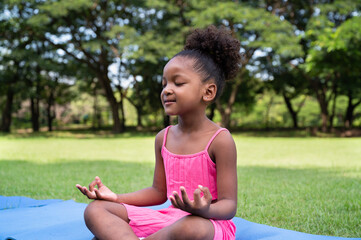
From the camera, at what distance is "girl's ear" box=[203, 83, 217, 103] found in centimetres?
197

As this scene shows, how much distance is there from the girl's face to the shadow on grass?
1687 millimetres

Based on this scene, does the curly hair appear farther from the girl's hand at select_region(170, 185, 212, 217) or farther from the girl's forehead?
the girl's hand at select_region(170, 185, 212, 217)

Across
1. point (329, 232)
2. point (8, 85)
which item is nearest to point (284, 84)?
point (8, 85)

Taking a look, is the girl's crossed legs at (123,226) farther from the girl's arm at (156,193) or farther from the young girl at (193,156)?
the girl's arm at (156,193)

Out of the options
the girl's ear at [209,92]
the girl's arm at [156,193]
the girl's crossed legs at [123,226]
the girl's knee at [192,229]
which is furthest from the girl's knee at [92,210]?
the girl's ear at [209,92]

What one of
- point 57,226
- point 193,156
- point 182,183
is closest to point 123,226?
point 182,183

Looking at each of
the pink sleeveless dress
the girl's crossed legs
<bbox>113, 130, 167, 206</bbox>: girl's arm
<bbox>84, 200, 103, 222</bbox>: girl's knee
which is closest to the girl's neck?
the pink sleeveless dress

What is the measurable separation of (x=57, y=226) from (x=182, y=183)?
4.05 feet

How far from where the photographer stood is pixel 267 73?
74.1 feet

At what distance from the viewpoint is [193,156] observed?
1.99m

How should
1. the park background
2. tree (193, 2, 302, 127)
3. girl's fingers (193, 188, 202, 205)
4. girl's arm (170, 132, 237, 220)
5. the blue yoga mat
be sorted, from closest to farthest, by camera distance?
1. girl's fingers (193, 188, 202, 205)
2. girl's arm (170, 132, 237, 220)
3. the blue yoga mat
4. the park background
5. tree (193, 2, 302, 127)

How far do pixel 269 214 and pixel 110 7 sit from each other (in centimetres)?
1691

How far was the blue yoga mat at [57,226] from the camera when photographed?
251 centimetres

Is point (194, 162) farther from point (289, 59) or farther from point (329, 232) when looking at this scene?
point (289, 59)
